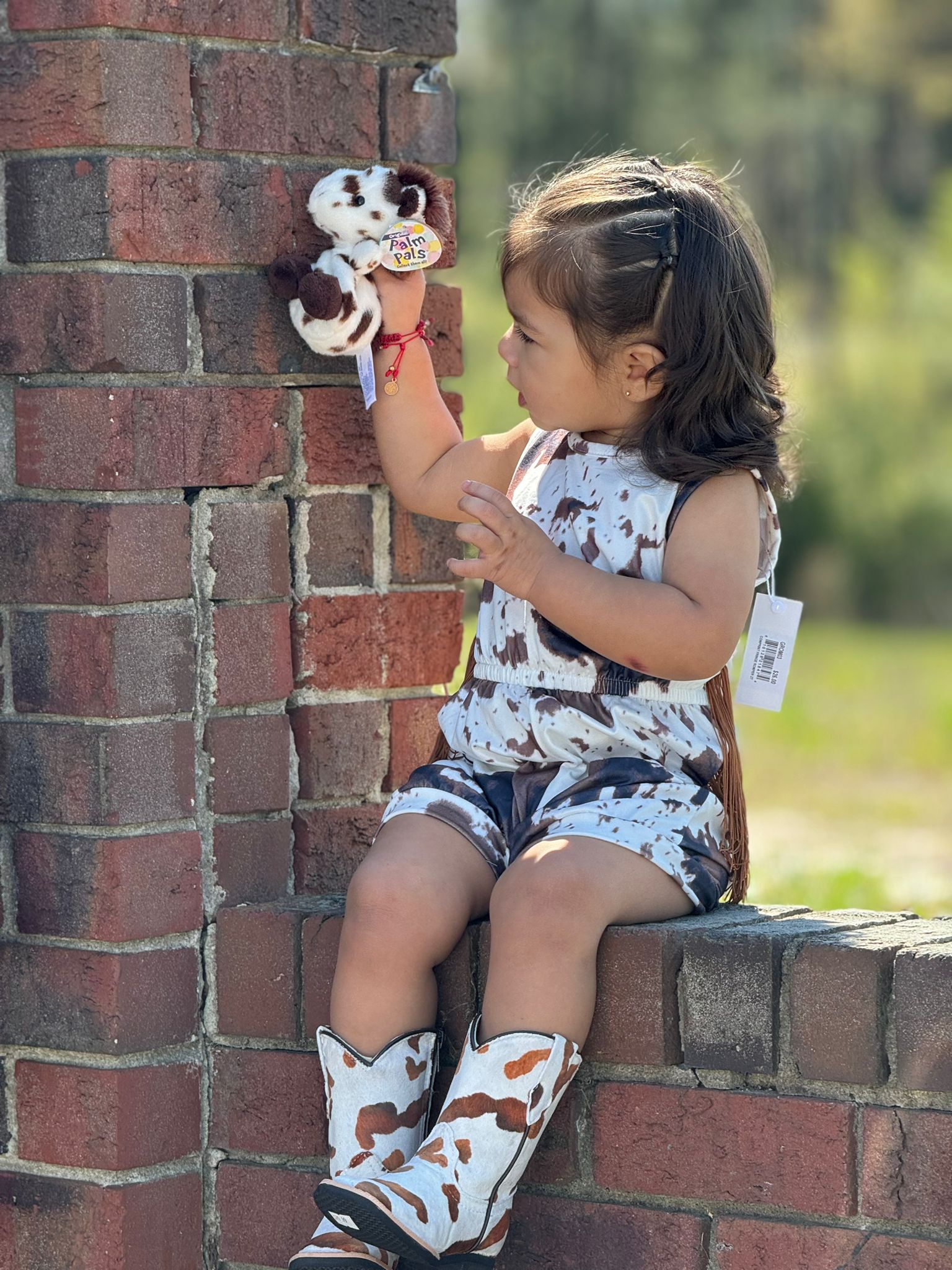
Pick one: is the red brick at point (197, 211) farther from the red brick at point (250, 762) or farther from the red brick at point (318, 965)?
the red brick at point (318, 965)

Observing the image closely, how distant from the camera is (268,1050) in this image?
2.16m

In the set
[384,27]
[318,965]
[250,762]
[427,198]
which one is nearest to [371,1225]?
[318,965]

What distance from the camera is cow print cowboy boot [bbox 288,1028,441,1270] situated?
6.37 ft

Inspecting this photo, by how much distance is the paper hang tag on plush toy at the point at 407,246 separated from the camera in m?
2.25

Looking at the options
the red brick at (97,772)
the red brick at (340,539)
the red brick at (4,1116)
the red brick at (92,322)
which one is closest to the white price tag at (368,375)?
the red brick at (340,539)

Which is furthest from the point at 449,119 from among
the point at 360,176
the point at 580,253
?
the point at 580,253

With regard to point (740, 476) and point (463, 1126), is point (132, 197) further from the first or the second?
point (463, 1126)

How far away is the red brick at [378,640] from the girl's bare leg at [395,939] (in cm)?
34

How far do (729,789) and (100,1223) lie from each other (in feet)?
2.96

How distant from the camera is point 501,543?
1979 millimetres

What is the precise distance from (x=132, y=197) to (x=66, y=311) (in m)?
0.15

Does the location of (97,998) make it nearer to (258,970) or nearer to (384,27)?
(258,970)

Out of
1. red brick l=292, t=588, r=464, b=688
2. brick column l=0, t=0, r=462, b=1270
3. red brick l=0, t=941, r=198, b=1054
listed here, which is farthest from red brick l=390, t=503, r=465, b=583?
red brick l=0, t=941, r=198, b=1054

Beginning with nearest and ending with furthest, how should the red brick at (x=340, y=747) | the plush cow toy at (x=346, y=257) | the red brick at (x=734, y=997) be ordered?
1. the red brick at (x=734, y=997)
2. the plush cow toy at (x=346, y=257)
3. the red brick at (x=340, y=747)
